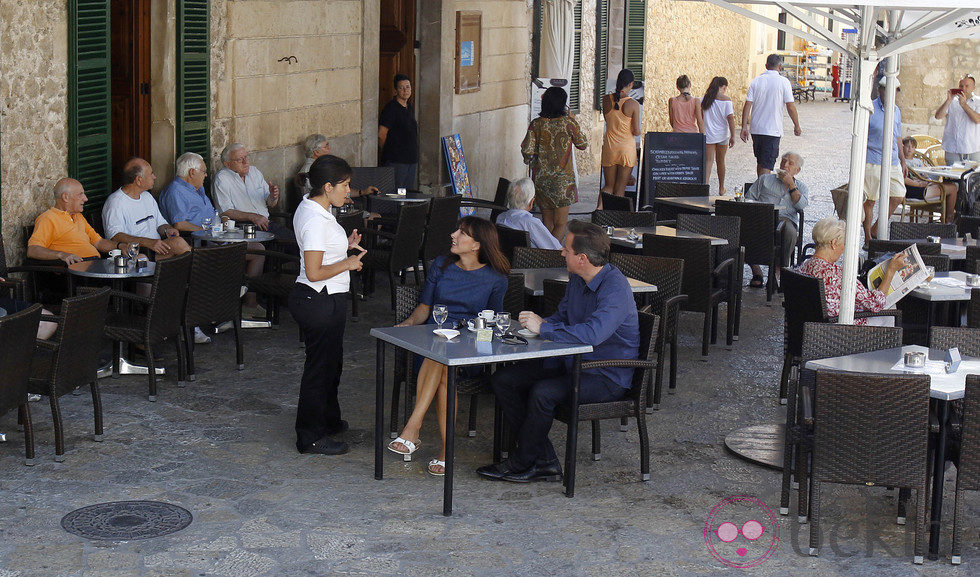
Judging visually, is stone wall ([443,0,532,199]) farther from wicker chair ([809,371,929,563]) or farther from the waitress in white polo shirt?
wicker chair ([809,371,929,563])

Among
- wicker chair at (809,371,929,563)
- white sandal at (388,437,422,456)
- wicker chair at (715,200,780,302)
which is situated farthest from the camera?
wicker chair at (715,200,780,302)

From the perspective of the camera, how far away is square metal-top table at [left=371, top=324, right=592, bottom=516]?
226 inches

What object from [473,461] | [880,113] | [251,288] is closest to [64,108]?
[251,288]

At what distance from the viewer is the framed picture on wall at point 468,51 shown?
15.1 meters

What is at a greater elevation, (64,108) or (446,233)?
(64,108)

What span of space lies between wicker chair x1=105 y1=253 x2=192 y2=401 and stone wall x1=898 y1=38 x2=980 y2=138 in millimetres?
14758

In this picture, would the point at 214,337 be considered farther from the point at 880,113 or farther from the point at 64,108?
the point at 880,113

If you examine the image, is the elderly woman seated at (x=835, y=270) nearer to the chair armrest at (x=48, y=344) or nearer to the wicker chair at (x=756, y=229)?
the wicker chair at (x=756, y=229)

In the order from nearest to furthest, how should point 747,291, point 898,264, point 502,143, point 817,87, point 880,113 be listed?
point 898,264, point 747,291, point 880,113, point 502,143, point 817,87

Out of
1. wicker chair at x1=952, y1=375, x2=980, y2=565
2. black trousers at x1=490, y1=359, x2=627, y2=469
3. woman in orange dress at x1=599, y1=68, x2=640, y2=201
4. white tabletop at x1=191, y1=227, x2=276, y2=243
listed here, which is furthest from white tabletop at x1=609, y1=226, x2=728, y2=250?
woman in orange dress at x1=599, y1=68, x2=640, y2=201

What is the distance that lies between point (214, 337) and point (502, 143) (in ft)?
28.5

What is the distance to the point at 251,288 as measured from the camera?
30.2 ft

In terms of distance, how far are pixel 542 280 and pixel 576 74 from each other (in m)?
11.9

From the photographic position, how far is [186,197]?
9484 mm
